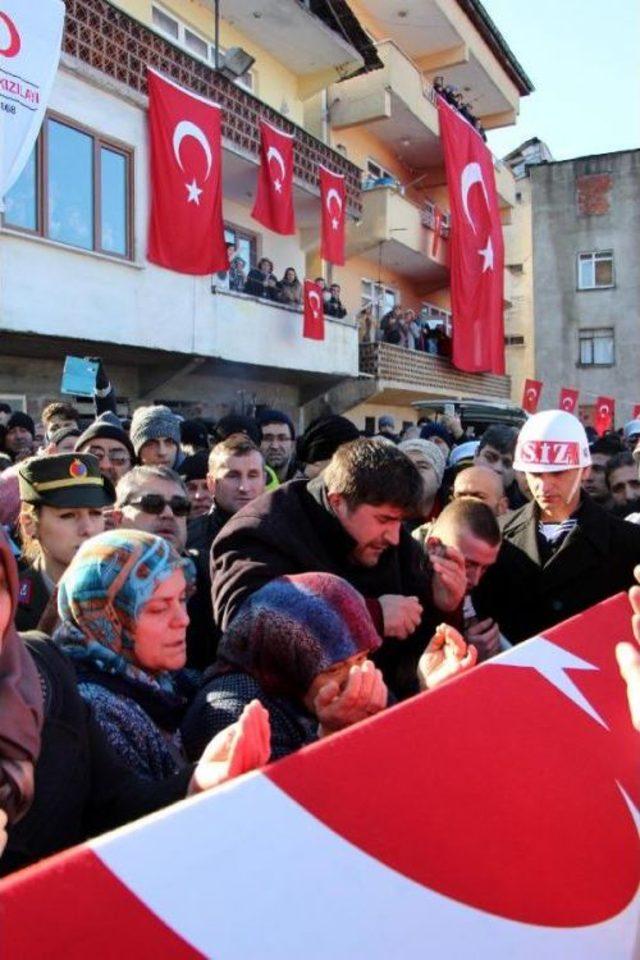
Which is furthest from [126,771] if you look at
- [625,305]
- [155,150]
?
[625,305]

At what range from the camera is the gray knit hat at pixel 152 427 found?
17.8 feet

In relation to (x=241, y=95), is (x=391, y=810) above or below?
below

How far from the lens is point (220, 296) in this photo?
1329cm

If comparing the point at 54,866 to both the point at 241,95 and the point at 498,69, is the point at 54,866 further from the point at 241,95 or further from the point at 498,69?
the point at 498,69

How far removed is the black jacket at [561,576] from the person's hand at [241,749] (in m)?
2.04

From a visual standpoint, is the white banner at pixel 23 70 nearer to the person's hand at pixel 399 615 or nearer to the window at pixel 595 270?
the person's hand at pixel 399 615

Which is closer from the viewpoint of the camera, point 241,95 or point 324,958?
point 324,958

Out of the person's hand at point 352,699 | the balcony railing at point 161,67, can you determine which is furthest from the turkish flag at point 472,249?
the person's hand at point 352,699

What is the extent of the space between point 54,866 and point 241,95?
14284 millimetres

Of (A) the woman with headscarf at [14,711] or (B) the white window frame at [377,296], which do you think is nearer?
(A) the woman with headscarf at [14,711]

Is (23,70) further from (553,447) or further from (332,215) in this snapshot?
(332,215)

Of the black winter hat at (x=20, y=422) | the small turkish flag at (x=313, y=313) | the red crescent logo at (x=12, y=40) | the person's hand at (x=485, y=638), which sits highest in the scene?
the red crescent logo at (x=12, y=40)

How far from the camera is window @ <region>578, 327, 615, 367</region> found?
29.7 metres

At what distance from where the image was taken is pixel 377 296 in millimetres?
21734
